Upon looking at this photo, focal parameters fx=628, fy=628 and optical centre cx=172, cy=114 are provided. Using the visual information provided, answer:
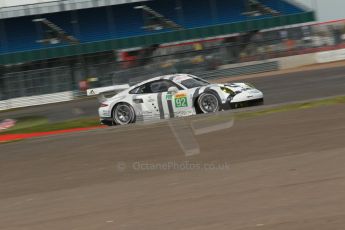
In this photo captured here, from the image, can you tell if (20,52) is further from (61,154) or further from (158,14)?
(61,154)

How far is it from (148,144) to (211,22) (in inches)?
1242

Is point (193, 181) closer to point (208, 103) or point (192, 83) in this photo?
point (208, 103)

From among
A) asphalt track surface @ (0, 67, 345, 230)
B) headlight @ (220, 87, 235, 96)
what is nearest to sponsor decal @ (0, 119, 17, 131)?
asphalt track surface @ (0, 67, 345, 230)

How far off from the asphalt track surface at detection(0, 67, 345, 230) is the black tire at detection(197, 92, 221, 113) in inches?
90.3

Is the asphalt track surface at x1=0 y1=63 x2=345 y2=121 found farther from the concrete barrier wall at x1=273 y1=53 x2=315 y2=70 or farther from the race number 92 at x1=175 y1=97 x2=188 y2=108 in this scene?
the concrete barrier wall at x1=273 y1=53 x2=315 y2=70

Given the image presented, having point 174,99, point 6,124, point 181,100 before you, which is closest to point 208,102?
point 181,100

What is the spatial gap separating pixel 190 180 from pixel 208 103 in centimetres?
705

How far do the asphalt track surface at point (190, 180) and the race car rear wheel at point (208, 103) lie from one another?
2293 millimetres

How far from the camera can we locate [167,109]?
47.5 feet

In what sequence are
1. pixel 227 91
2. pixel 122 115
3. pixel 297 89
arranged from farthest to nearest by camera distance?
pixel 297 89, pixel 122 115, pixel 227 91

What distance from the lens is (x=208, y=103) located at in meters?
14.1

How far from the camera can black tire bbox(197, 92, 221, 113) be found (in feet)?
46.0

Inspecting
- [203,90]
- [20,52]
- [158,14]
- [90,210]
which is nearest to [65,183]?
[90,210]

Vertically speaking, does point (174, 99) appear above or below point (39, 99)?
above
